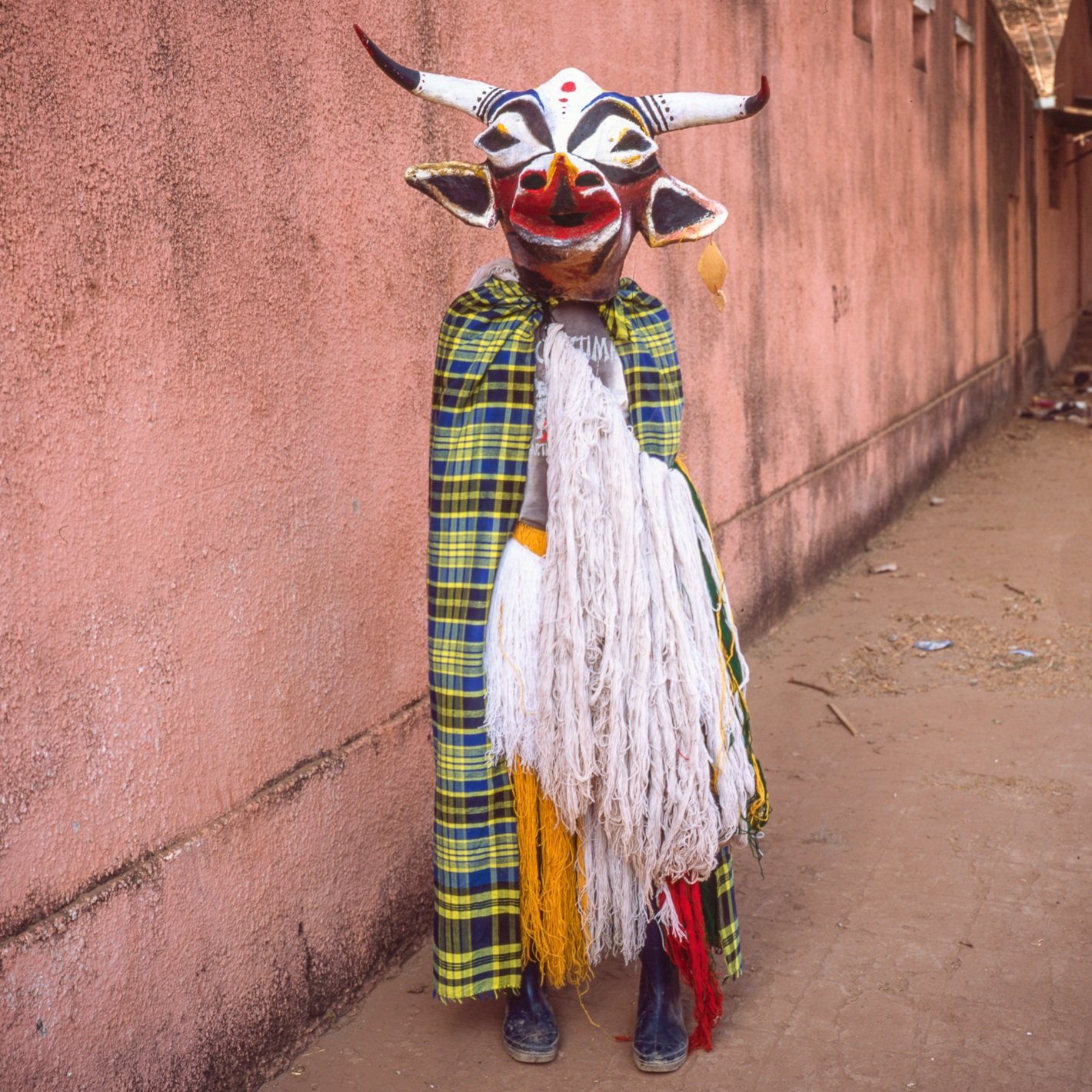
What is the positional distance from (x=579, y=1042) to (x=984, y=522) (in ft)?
21.1

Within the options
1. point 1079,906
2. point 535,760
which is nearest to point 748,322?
point 1079,906

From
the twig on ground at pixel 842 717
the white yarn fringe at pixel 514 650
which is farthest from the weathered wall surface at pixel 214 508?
the twig on ground at pixel 842 717

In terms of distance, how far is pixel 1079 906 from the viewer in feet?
12.3

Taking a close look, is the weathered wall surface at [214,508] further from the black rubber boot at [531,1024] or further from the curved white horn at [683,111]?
the curved white horn at [683,111]

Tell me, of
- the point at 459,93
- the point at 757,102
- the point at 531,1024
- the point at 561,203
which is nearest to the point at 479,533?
the point at 561,203

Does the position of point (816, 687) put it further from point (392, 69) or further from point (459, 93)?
Answer: point (392, 69)

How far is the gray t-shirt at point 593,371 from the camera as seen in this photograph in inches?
115

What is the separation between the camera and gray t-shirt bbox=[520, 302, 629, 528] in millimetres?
2930

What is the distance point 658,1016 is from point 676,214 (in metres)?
1.83

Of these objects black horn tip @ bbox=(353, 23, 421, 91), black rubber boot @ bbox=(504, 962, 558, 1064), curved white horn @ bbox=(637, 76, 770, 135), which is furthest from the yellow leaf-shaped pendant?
black rubber boot @ bbox=(504, 962, 558, 1064)

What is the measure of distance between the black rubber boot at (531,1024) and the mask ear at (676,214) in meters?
1.71

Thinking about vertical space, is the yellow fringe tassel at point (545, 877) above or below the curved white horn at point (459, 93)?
below

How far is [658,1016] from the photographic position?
312 centimetres

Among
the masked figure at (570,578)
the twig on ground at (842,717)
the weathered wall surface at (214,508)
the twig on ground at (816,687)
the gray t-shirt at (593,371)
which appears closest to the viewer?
the weathered wall surface at (214,508)
